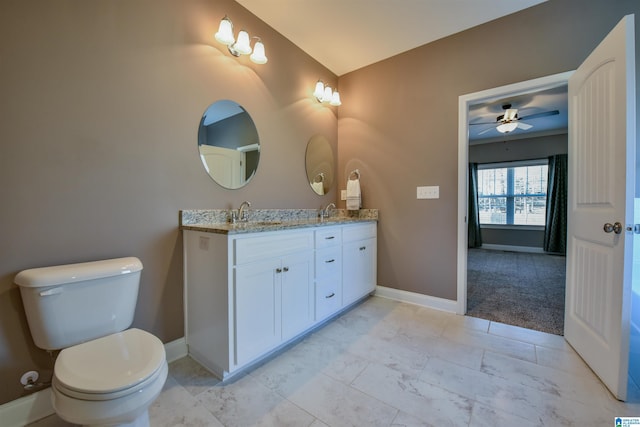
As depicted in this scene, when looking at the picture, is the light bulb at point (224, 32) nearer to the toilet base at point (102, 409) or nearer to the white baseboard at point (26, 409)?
the toilet base at point (102, 409)

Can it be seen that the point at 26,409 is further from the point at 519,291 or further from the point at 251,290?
the point at 519,291

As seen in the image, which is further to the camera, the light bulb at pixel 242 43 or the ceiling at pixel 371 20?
the ceiling at pixel 371 20

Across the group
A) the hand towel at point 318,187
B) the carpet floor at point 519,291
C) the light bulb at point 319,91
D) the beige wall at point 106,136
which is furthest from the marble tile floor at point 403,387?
the light bulb at point 319,91

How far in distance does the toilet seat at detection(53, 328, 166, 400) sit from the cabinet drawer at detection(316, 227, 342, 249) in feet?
3.92

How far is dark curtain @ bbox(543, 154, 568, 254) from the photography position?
4.93m

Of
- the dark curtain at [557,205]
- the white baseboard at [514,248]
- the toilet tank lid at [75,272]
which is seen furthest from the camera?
the white baseboard at [514,248]

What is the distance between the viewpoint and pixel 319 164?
2.89 m

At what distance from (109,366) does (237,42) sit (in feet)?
6.78

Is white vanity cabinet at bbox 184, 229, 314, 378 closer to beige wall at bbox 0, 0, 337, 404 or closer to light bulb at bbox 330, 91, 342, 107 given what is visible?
beige wall at bbox 0, 0, 337, 404

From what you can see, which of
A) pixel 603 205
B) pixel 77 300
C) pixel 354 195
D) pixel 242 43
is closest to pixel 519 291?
pixel 603 205

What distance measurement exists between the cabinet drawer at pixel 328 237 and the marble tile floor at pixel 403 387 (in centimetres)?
71

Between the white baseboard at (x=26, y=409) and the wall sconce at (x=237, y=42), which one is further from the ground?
the wall sconce at (x=237, y=42)

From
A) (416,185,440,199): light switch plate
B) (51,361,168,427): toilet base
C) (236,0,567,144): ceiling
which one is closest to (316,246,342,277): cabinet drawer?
(416,185,440,199): light switch plate

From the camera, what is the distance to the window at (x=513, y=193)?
17.6ft
